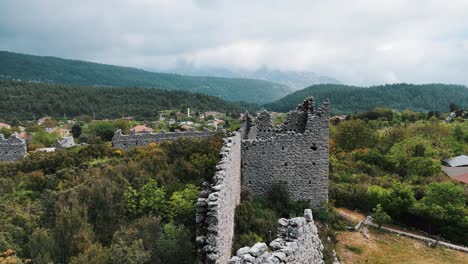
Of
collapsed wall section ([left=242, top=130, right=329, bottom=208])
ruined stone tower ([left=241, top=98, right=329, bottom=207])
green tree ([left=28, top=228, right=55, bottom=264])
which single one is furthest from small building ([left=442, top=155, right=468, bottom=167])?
green tree ([left=28, top=228, right=55, bottom=264])

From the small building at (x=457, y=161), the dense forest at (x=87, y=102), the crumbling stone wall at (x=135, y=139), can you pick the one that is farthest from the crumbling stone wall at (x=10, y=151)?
the dense forest at (x=87, y=102)

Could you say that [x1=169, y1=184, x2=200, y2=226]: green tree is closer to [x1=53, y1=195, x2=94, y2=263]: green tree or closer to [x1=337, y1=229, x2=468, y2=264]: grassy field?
[x1=53, y1=195, x2=94, y2=263]: green tree

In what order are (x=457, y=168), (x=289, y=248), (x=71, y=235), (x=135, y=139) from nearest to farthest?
1. (x=289, y=248)
2. (x=71, y=235)
3. (x=457, y=168)
4. (x=135, y=139)

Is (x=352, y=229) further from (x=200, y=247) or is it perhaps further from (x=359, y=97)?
(x=359, y=97)

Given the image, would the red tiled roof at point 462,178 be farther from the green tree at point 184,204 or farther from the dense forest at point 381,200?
the green tree at point 184,204

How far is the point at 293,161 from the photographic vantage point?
1631 cm

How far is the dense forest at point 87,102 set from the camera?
11875 centimetres

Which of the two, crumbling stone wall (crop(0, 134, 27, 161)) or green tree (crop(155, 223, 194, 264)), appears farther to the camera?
crumbling stone wall (crop(0, 134, 27, 161))

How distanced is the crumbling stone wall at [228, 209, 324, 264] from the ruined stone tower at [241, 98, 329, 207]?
28.6 feet

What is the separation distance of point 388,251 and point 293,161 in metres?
5.32

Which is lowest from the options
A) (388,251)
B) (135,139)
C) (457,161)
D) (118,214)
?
(135,139)

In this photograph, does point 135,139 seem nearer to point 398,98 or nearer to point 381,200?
point 381,200

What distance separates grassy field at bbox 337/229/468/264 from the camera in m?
15.5

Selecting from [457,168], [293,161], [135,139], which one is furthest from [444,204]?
[135,139]
